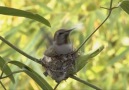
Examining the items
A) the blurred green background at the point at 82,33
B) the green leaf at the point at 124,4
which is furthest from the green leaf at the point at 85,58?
the blurred green background at the point at 82,33

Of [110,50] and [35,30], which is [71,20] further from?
[110,50]

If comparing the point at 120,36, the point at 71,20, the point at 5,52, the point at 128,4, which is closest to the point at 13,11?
the point at 128,4

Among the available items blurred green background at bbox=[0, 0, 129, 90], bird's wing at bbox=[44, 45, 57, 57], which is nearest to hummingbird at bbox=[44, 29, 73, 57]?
bird's wing at bbox=[44, 45, 57, 57]

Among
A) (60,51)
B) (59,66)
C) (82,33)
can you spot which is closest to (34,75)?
(59,66)

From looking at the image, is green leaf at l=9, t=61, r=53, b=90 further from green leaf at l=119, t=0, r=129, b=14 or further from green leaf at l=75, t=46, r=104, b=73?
green leaf at l=119, t=0, r=129, b=14

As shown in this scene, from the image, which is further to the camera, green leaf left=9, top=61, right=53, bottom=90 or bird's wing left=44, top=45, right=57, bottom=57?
bird's wing left=44, top=45, right=57, bottom=57

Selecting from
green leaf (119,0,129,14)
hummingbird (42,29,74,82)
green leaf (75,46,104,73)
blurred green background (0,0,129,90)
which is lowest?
blurred green background (0,0,129,90)
